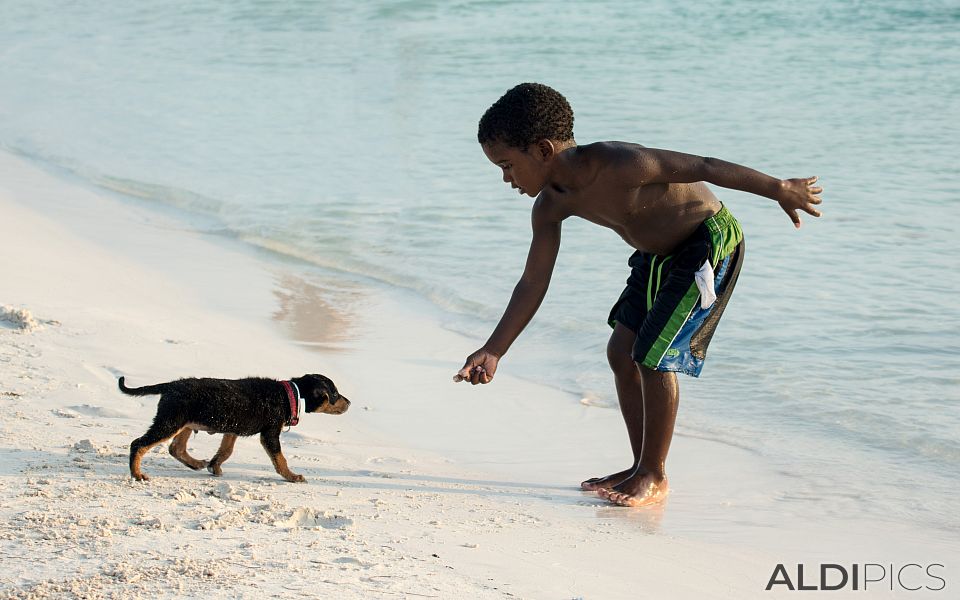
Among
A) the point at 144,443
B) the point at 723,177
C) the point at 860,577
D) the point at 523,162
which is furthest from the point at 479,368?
the point at 860,577

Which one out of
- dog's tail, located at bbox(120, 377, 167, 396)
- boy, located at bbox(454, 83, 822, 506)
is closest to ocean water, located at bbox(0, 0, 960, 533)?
boy, located at bbox(454, 83, 822, 506)

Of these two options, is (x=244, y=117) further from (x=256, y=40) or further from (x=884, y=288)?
(x=884, y=288)

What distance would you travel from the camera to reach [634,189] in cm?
396

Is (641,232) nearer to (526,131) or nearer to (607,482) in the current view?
(526,131)

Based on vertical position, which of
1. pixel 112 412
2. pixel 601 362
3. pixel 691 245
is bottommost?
pixel 601 362

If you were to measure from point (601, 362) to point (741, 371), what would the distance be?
0.77 metres

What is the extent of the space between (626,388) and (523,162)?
3.64ft

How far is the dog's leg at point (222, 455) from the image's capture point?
13.5 ft

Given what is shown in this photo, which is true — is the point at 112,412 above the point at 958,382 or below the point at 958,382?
above

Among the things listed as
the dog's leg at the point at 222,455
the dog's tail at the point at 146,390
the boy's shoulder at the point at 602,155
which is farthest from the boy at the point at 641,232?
the dog's tail at the point at 146,390

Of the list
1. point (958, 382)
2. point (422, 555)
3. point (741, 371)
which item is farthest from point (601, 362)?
point (422, 555)

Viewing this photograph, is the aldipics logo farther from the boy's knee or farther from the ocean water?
the boy's knee

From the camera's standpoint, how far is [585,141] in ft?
44.1

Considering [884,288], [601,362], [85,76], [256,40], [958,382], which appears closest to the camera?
[958,382]
